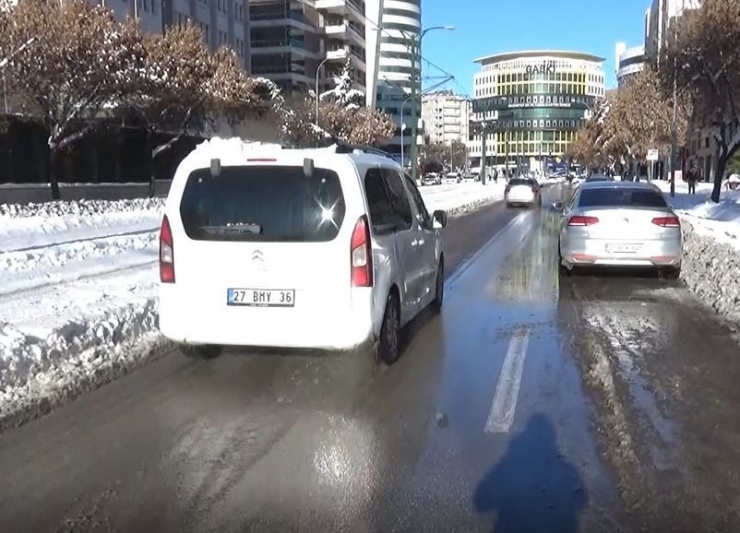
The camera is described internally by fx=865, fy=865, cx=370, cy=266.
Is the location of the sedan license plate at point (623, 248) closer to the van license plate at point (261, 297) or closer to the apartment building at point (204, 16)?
the van license plate at point (261, 297)

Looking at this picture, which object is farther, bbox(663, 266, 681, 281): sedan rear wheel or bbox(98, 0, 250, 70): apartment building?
bbox(98, 0, 250, 70): apartment building

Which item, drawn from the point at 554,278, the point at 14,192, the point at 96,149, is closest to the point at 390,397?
the point at 554,278

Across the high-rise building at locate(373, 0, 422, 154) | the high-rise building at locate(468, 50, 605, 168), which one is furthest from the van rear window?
the high-rise building at locate(468, 50, 605, 168)

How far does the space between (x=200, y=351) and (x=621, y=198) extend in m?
8.20

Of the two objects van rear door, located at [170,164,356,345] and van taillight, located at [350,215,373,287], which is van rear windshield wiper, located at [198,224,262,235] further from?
van taillight, located at [350,215,373,287]

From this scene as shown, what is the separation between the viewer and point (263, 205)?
23.0ft

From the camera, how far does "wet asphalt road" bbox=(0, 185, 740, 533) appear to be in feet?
14.7

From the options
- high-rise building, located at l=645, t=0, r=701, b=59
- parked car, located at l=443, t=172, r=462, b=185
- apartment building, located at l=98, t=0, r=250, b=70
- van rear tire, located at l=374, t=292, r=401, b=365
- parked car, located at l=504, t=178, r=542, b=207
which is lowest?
parked car, located at l=443, t=172, r=462, b=185

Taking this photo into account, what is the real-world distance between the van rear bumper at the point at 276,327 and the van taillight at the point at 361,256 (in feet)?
0.74

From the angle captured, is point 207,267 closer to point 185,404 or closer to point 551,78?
point 185,404

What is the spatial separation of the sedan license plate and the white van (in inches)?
254

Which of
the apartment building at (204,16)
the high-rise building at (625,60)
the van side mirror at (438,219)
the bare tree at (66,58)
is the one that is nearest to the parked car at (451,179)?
the apartment building at (204,16)

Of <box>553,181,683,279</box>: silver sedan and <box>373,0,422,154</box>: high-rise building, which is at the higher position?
<box>373,0,422,154</box>: high-rise building

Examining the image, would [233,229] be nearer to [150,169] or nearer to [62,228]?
[62,228]
